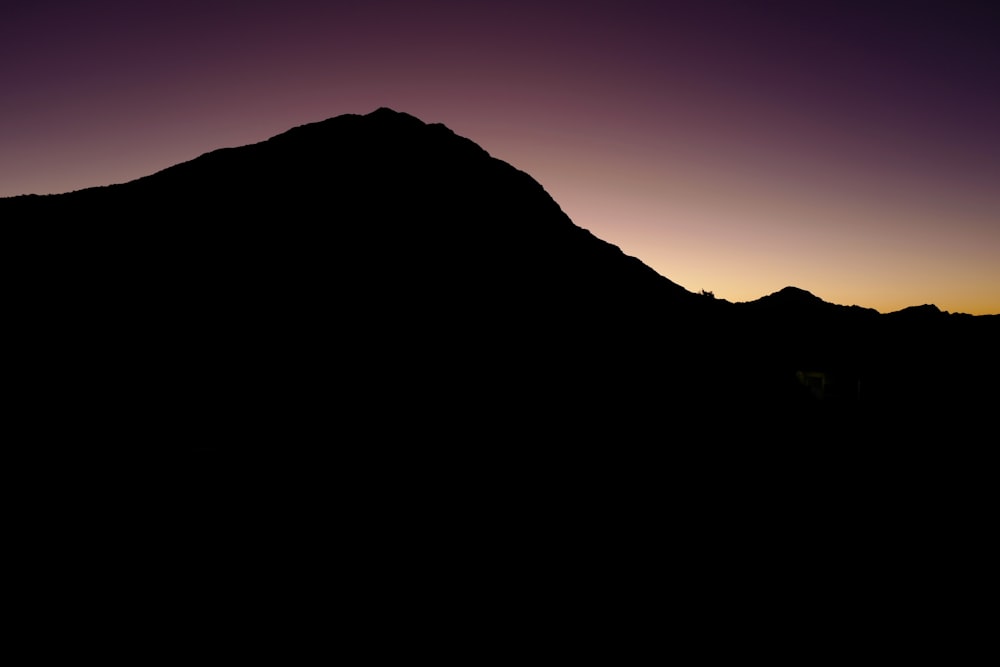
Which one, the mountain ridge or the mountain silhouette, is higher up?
the mountain ridge

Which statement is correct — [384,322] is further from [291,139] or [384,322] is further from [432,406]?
[291,139]

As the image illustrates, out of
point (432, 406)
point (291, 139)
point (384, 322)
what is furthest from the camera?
point (291, 139)

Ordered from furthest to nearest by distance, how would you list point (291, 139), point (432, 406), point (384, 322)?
point (291, 139) → point (384, 322) → point (432, 406)

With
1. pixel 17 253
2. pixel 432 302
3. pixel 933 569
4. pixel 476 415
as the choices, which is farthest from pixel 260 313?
pixel 933 569

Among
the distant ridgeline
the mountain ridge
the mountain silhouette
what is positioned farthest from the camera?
the mountain ridge

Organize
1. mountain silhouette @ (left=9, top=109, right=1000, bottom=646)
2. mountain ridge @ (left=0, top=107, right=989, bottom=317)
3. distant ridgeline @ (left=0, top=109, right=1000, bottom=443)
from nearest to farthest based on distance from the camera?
mountain silhouette @ (left=9, top=109, right=1000, bottom=646), distant ridgeline @ (left=0, top=109, right=1000, bottom=443), mountain ridge @ (left=0, top=107, right=989, bottom=317)

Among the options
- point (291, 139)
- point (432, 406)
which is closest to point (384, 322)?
point (432, 406)

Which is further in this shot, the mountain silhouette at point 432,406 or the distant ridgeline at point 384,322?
the distant ridgeline at point 384,322

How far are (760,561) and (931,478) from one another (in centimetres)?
839

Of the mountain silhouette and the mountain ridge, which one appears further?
the mountain ridge

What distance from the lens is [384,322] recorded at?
61.3ft

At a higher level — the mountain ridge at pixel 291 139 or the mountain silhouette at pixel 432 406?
the mountain ridge at pixel 291 139

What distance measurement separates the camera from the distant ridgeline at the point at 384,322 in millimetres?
15250

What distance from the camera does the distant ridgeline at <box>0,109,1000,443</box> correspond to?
50.0 ft
